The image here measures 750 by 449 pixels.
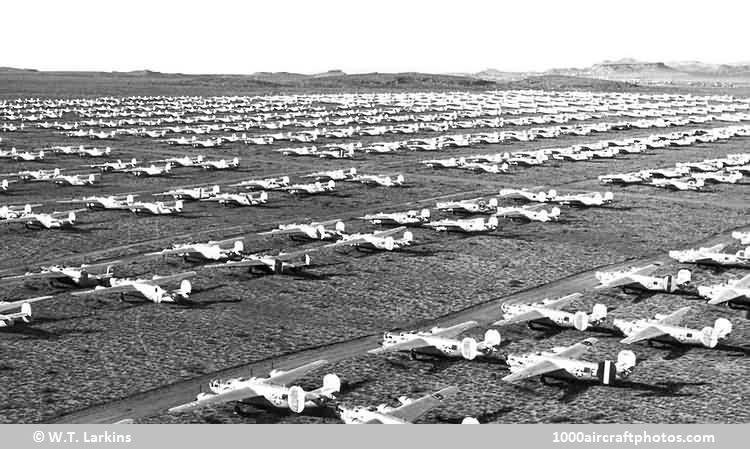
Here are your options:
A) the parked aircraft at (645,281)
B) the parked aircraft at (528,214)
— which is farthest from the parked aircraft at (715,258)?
the parked aircraft at (528,214)

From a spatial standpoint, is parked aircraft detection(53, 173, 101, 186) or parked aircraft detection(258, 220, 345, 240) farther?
parked aircraft detection(53, 173, 101, 186)

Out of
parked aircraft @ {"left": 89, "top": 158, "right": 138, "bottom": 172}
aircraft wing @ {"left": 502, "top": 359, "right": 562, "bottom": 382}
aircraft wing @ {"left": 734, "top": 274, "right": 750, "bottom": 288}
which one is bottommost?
aircraft wing @ {"left": 502, "top": 359, "right": 562, "bottom": 382}

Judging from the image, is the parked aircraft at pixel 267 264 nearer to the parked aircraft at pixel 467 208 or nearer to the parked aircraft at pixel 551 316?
the parked aircraft at pixel 551 316

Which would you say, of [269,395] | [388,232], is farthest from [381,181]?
[269,395]

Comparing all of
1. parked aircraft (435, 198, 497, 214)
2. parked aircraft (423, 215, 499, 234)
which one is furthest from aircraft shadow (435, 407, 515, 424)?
parked aircraft (435, 198, 497, 214)

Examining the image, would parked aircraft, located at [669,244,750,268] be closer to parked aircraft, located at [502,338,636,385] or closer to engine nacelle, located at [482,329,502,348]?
parked aircraft, located at [502,338,636,385]

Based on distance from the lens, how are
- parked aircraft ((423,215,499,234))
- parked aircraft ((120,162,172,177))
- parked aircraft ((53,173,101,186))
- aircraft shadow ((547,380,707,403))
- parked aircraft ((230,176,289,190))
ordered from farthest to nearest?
parked aircraft ((120,162,172,177))
parked aircraft ((53,173,101,186))
parked aircraft ((230,176,289,190))
parked aircraft ((423,215,499,234))
aircraft shadow ((547,380,707,403))

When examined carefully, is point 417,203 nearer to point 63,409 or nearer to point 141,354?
point 141,354
